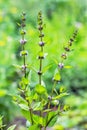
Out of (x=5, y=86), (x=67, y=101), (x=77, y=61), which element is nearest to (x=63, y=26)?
(x=77, y=61)

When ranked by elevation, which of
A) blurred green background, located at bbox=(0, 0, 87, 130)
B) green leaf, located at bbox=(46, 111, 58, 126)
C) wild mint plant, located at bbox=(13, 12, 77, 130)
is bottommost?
blurred green background, located at bbox=(0, 0, 87, 130)

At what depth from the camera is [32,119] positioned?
1.35 metres

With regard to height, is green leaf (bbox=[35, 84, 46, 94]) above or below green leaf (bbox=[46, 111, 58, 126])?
above

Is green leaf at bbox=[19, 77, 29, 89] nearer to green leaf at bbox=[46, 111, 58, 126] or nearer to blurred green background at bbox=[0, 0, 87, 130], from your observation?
green leaf at bbox=[46, 111, 58, 126]

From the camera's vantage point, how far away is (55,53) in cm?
402

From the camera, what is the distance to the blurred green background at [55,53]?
4215 mm

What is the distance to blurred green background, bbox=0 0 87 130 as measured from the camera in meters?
4.21

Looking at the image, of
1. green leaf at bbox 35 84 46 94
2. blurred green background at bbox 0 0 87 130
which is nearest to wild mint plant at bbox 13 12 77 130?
green leaf at bbox 35 84 46 94

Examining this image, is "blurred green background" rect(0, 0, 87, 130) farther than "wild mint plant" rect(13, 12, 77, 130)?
Yes

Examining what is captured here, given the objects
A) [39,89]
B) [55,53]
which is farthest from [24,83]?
[55,53]

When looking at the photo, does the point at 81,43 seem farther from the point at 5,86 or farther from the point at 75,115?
the point at 5,86

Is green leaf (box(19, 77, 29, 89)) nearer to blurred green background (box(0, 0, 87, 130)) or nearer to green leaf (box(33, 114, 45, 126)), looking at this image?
green leaf (box(33, 114, 45, 126))

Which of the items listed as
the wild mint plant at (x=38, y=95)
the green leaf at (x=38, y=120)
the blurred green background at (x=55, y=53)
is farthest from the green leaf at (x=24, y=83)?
the blurred green background at (x=55, y=53)

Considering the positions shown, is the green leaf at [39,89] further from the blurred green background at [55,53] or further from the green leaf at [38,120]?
the blurred green background at [55,53]
